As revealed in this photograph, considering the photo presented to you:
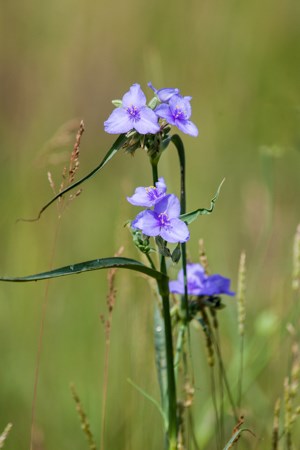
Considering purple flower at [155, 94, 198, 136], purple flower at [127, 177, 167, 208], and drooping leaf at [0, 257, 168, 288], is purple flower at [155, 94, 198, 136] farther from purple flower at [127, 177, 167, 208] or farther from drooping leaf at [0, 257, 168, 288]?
drooping leaf at [0, 257, 168, 288]

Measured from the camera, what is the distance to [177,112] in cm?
142

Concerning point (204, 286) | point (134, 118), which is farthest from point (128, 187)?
point (134, 118)

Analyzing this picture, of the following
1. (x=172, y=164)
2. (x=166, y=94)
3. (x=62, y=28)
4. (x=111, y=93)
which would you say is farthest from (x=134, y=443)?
(x=62, y=28)

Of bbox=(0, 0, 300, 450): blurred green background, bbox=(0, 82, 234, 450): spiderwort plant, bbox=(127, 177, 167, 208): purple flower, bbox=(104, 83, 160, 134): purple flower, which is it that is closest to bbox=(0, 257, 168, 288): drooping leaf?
bbox=(0, 82, 234, 450): spiderwort plant

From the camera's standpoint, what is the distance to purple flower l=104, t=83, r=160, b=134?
1348 millimetres

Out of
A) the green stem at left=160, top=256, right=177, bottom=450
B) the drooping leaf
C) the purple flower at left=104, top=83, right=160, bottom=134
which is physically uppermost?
the purple flower at left=104, top=83, right=160, bottom=134

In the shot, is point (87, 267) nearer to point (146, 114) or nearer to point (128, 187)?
point (146, 114)

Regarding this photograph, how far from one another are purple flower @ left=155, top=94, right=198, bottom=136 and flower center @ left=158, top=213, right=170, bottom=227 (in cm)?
16

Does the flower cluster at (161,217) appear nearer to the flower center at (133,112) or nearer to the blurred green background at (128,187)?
the flower center at (133,112)

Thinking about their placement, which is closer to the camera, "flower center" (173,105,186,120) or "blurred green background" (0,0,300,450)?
"flower center" (173,105,186,120)

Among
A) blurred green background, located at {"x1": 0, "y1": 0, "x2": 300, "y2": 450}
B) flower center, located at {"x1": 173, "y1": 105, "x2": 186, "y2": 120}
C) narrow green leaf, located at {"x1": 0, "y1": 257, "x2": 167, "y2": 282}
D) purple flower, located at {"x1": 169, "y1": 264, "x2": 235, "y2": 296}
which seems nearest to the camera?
narrow green leaf, located at {"x1": 0, "y1": 257, "x2": 167, "y2": 282}

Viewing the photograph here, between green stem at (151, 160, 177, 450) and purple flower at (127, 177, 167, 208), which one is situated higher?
purple flower at (127, 177, 167, 208)

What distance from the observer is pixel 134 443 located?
2.08 metres

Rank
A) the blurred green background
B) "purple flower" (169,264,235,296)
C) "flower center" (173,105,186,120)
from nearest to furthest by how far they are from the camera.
Result: "flower center" (173,105,186,120)
"purple flower" (169,264,235,296)
the blurred green background
